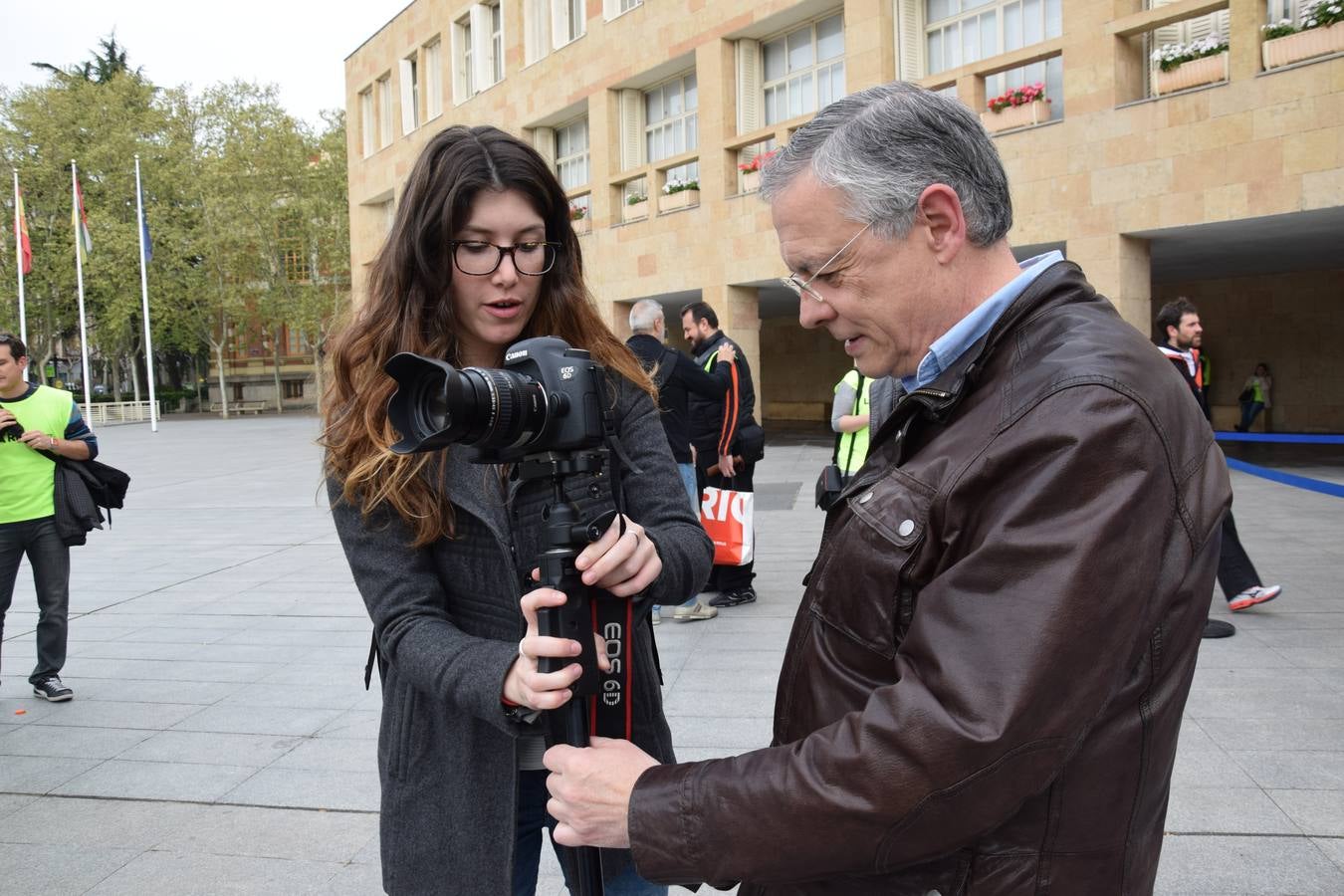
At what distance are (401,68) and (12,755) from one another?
94.6 feet

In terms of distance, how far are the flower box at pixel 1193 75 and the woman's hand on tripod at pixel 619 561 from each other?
1318 centimetres

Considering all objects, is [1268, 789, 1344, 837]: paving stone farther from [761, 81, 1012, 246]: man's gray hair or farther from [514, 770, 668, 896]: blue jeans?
[761, 81, 1012, 246]: man's gray hair

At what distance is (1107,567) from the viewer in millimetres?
943

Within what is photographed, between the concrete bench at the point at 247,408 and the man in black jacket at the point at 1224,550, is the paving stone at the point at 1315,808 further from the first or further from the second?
the concrete bench at the point at 247,408

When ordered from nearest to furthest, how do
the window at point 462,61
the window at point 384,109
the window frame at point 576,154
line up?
the window frame at point 576,154 → the window at point 462,61 → the window at point 384,109

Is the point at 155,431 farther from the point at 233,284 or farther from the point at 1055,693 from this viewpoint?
the point at 1055,693

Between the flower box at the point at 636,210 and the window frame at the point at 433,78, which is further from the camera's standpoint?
the window frame at the point at 433,78

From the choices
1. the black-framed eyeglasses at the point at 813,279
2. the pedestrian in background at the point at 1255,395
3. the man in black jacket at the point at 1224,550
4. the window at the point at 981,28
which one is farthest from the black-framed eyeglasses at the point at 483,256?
the pedestrian in background at the point at 1255,395

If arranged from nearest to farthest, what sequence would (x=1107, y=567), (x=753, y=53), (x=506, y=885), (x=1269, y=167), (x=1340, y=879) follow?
(x=1107, y=567), (x=506, y=885), (x=1340, y=879), (x=1269, y=167), (x=753, y=53)

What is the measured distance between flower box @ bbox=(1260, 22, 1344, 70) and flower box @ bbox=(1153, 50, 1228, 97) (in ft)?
1.53

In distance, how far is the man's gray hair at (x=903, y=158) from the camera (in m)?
1.17

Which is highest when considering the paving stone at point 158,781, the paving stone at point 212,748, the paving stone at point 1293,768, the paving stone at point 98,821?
the paving stone at point 1293,768

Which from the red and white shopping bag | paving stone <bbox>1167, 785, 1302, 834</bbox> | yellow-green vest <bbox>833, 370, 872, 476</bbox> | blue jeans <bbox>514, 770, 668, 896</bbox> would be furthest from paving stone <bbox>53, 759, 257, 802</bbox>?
yellow-green vest <bbox>833, 370, 872, 476</bbox>

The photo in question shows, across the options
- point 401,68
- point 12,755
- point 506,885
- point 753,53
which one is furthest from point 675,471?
point 401,68
